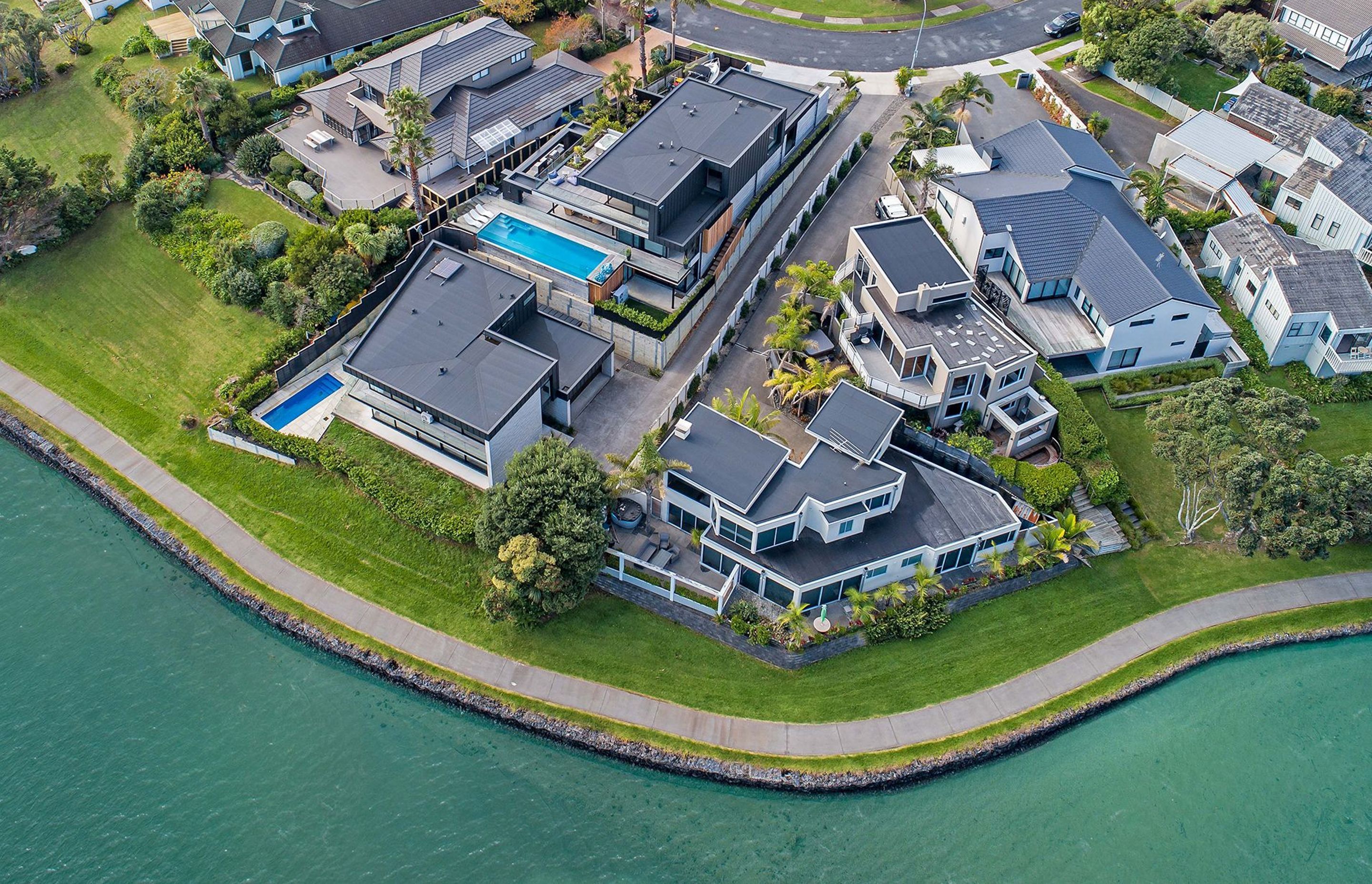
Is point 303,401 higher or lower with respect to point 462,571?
higher

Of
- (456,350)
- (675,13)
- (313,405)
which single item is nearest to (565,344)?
(456,350)

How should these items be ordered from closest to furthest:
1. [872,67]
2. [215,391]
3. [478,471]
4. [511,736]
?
1. [511,736]
2. [478,471]
3. [215,391]
4. [872,67]

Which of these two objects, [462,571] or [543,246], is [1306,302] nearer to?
[543,246]

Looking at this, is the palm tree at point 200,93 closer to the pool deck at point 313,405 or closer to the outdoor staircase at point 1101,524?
the pool deck at point 313,405

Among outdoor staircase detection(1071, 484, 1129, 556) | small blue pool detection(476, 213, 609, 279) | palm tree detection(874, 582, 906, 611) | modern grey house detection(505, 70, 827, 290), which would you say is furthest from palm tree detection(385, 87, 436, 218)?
outdoor staircase detection(1071, 484, 1129, 556)

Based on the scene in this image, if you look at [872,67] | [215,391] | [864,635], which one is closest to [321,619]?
[215,391]

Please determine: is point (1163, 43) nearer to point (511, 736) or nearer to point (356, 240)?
point (356, 240)
